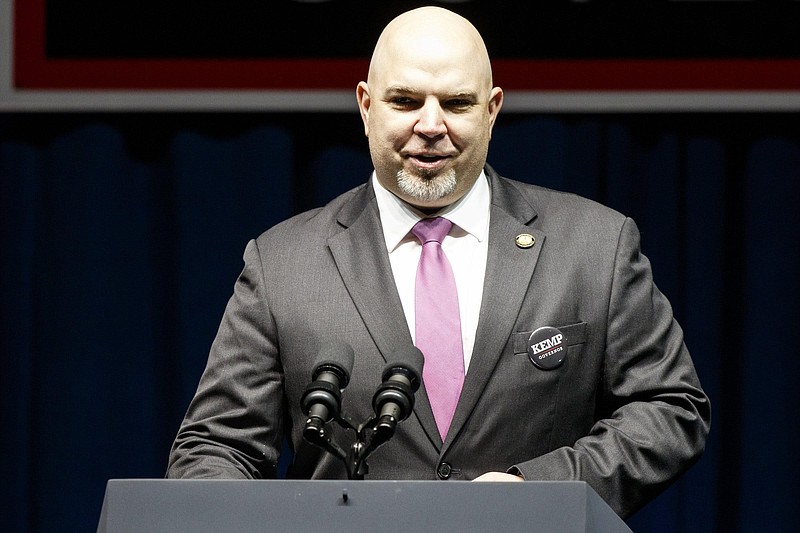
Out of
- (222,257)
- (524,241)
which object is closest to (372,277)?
(524,241)

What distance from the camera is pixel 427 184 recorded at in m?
2.41

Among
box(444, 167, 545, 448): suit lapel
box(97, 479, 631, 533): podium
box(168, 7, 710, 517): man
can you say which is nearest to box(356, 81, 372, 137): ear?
box(168, 7, 710, 517): man

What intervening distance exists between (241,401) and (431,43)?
2.15ft

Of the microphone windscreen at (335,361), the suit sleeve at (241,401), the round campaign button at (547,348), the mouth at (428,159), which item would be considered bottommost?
the suit sleeve at (241,401)

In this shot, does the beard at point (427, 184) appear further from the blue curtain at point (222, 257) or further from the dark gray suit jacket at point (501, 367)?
the blue curtain at point (222, 257)

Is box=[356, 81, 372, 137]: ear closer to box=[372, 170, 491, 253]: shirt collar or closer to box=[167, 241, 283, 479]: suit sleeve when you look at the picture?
box=[372, 170, 491, 253]: shirt collar

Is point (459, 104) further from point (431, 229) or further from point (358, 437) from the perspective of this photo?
point (358, 437)

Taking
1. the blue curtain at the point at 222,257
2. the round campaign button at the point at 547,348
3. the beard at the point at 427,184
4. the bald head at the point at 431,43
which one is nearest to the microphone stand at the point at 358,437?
the round campaign button at the point at 547,348

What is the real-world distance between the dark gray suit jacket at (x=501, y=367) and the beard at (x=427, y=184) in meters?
0.10

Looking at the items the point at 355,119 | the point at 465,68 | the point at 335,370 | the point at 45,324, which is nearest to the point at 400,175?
the point at 465,68

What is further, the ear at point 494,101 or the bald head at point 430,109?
the ear at point 494,101

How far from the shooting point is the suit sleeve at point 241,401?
7.61 ft

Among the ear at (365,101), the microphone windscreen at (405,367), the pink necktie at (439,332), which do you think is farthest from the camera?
the ear at (365,101)

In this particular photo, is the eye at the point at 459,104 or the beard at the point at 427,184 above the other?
the eye at the point at 459,104
